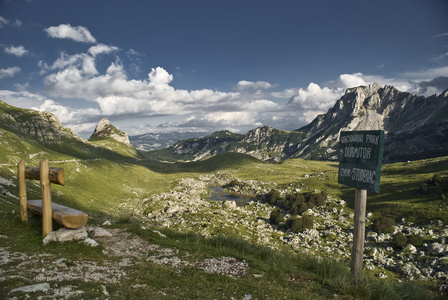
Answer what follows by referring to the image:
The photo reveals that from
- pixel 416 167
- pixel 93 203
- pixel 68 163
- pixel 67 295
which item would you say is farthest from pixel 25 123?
pixel 416 167

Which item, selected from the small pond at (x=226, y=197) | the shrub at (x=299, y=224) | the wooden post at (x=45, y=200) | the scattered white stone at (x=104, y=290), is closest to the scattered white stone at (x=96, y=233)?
the wooden post at (x=45, y=200)

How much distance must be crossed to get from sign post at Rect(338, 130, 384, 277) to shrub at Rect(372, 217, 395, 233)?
53.9 meters

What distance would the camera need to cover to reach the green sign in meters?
9.94

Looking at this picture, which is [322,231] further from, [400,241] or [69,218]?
[69,218]

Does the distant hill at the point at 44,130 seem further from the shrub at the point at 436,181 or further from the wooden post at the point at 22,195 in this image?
the shrub at the point at 436,181

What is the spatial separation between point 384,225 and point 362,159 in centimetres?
5645

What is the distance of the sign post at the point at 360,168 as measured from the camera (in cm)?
997

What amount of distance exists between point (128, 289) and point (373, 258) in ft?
158

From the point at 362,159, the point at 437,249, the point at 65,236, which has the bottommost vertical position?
the point at 437,249

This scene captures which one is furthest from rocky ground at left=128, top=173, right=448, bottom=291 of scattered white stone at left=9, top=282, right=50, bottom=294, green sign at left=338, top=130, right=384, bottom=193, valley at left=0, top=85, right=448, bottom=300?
scattered white stone at left=9, top=282, right=50, bottom=294

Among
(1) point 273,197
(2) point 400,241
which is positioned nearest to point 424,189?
(2) point 400,241

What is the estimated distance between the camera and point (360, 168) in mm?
10602

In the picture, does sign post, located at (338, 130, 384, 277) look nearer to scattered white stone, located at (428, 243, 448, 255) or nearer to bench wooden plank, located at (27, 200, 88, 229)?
bench wooden plank, located at (27, 200, 88, 229)

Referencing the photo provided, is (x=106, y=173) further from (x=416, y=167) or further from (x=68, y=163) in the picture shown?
(x=416, y=167)
